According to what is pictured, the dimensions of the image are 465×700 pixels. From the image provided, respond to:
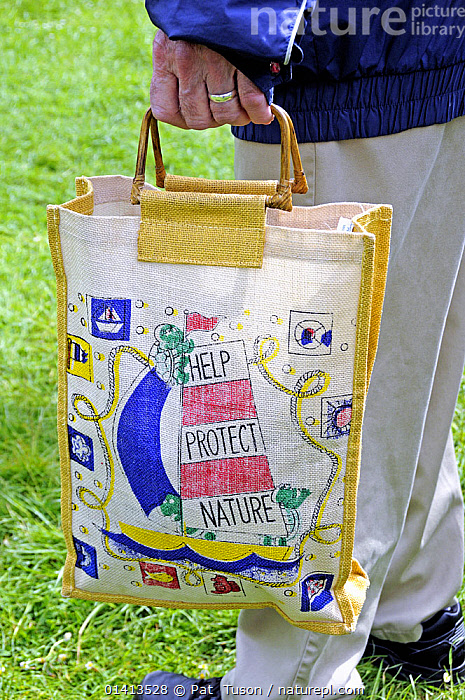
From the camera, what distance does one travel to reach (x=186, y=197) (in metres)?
1.14

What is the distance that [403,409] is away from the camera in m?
1.41

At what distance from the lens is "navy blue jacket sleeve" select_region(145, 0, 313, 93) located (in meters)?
0.98

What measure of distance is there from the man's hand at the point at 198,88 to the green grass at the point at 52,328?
1.21 metres

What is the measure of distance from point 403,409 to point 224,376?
0.43 meters

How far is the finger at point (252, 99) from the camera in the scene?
1.07m

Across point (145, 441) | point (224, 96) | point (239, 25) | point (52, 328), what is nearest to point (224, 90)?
point (224, 96)

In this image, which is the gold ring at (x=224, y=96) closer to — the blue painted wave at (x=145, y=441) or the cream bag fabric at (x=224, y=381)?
the cream bag fabric at (x=224, y=381)

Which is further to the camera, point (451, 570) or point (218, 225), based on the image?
point (451, 570)

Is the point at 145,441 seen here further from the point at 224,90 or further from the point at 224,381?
the point at 224,90

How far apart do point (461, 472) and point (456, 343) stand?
75 cm

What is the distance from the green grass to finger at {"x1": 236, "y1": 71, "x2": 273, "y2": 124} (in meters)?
1.22

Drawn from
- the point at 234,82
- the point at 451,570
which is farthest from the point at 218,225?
the point at 451,570

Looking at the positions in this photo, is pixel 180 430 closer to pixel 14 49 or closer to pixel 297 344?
pixel 297 344

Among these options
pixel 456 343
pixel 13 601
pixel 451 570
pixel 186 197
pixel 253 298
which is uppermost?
pixel 186 197
